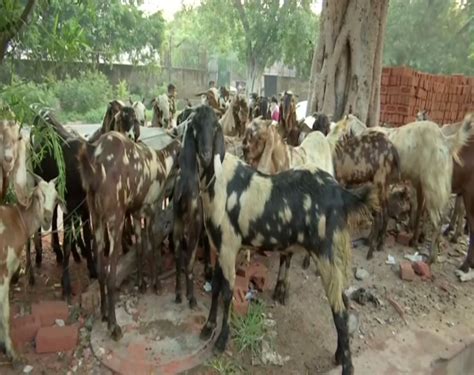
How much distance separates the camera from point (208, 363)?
10.2 ft

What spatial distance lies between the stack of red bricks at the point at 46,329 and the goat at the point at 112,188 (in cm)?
30

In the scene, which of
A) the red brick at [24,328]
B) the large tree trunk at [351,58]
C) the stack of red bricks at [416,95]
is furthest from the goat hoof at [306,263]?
the stack of red bricks at [416,95]

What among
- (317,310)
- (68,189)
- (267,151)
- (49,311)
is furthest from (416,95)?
(49,311)

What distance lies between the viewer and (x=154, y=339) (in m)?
3.22

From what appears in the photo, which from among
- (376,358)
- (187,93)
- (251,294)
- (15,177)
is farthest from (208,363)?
(187,93)

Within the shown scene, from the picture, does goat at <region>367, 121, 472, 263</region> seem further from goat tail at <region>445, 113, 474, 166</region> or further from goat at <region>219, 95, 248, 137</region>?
goat at <region>219, 95, 248, 137</region>

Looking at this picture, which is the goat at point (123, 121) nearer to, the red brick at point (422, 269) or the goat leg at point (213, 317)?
the goat leg at point (213, 317)

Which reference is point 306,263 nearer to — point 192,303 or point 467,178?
point 192,303

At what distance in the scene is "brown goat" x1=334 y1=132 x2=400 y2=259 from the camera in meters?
4.86

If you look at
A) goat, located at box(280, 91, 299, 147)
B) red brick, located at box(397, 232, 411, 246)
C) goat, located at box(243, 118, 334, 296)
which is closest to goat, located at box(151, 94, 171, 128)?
goat, located at box(280, 91, 299, 147)

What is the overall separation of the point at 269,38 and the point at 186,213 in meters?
16.5

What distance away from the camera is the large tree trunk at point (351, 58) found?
21.6 ft

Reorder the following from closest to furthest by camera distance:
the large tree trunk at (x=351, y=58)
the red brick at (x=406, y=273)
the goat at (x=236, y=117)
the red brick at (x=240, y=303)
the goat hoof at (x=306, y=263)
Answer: the red brick at (x=240, y=303), the goat hoof at (x=306, y=263), the red brick at (x=406, y=273), the goat at (x=236, y=117), the large tree trunk at (x=351, y=58)

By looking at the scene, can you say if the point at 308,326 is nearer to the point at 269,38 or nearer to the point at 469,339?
the point at 469,339
